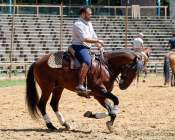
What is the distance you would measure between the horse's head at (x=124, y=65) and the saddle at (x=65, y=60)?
64 centimetres

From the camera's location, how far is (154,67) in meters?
33.0

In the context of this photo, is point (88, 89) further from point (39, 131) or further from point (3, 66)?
point (3, 66)

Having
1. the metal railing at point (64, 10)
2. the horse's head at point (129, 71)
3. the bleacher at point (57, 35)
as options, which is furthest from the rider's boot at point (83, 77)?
the metal railing at point (64, 10)

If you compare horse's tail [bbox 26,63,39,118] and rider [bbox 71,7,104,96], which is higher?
rider [bbox 71,7,104,96]

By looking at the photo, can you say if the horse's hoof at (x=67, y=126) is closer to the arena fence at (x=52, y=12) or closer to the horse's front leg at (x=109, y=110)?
the horse's front leg at (x=109, y=110)

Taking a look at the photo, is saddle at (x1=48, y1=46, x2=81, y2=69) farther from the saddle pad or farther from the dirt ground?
the dirt ground

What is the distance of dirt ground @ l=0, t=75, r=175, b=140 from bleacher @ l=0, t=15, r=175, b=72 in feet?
42.5

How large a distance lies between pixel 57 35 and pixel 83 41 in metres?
23.8

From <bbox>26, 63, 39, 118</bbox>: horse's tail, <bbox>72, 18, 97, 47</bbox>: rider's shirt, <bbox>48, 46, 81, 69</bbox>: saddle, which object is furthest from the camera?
<bbox>26, 63, 39, 118</bbox>: horse's tail

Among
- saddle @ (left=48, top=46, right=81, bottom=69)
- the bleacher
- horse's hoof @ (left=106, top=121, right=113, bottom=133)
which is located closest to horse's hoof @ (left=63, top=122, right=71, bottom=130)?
horse's hoof @ (left=106, top=121, right=113, bottom=133)

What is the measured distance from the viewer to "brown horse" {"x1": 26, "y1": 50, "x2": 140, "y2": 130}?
10812 millimetres

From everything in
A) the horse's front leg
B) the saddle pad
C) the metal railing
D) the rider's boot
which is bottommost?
the horse's front leg

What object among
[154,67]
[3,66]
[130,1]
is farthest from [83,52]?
[130,1]

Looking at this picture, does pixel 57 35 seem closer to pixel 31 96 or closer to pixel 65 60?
pixel 31 96
